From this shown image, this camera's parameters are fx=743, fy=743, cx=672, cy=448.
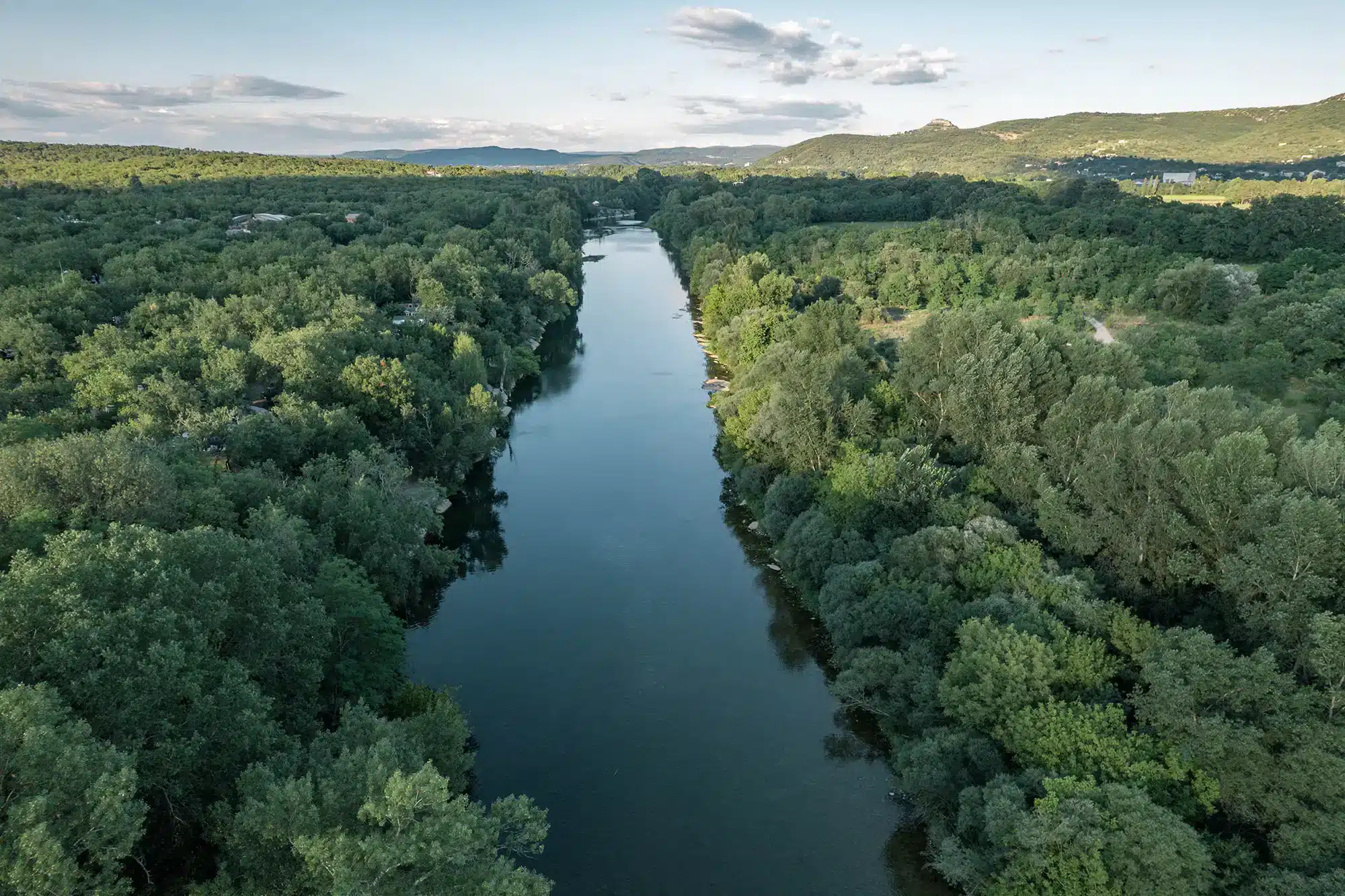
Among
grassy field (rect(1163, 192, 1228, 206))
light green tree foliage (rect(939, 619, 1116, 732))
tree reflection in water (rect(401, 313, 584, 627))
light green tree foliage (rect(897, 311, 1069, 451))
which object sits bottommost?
tree reflection in water (rect(401, 313, 584, 627))

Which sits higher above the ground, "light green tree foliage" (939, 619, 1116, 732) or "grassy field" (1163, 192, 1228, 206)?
"grassy field" (1163, 192, 1228, 206)

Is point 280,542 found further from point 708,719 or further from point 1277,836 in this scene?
point 1277,836

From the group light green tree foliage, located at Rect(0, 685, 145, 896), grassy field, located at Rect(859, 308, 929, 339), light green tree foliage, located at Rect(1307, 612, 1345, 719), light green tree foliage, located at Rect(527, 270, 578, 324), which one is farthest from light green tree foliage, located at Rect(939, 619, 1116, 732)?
light green tree foliage, located at Rect(527, 270, 578, 324)

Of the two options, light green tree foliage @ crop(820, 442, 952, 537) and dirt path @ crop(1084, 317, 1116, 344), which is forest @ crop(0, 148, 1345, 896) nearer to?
light green tree foliage @ crop(820, 442, 952, 537)

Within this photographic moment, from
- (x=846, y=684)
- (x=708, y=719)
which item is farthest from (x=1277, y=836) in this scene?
(x=708, y=719)

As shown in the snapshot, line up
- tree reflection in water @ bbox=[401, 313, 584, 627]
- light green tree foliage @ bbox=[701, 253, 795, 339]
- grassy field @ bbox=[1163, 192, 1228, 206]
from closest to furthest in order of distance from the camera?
tree reflection in water @ bbox=[401, 313, 584, 627], light green tree foliage @ bbox=[701, 253, 795, 339], grassy field @ bbox=[1163, 192, 1228, 206]

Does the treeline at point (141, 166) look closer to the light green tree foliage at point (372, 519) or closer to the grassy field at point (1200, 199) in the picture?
the light green tree foliage at point (372, 519)

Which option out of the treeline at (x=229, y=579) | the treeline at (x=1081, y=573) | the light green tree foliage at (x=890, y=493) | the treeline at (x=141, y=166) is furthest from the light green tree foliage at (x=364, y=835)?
the treeline at (x=141, y=166)
